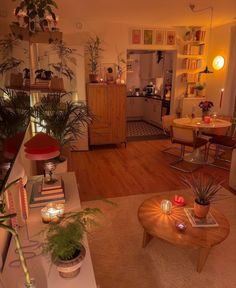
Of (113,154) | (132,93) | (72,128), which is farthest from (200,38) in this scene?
(72,128)

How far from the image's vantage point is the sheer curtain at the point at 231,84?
505 centimetres

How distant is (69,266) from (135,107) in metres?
7.39

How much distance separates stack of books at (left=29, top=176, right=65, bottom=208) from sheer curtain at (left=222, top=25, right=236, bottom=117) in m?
4.81

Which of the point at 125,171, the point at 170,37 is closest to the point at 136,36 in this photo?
the point at 170,37

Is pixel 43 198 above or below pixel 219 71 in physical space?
below

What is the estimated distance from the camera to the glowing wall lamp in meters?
5.48

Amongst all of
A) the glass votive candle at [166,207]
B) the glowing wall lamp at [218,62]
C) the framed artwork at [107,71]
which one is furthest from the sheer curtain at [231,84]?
the glass votive candle at [166,207]

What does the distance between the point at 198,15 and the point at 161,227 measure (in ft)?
14.1

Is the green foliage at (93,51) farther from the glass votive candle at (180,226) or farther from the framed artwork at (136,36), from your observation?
the glass votive candle at (180,226)

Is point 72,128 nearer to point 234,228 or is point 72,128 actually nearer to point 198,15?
point 234,228

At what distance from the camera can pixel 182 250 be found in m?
2.26

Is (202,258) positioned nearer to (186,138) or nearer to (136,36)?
(186,138)

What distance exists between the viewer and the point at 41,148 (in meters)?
1.51

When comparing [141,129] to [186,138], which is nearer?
[186,138]
